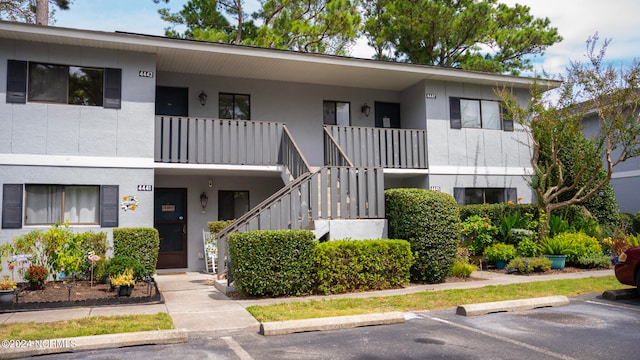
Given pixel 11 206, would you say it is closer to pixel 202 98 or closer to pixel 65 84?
pixel 65 84

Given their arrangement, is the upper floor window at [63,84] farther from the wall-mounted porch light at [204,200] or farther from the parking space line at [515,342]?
the parking space line at [515,342]

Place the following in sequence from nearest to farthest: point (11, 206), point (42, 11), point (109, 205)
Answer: point (11, 206) → point (109, 205) → point (42, 11)

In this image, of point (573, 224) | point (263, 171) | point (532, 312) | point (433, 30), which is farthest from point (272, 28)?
point (532, 312)

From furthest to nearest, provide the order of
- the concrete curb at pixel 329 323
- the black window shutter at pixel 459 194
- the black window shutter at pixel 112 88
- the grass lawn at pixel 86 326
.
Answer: the black window shutter at pixel 459 194 < the black window shutter at pixel 112 88 < the concrete curb at pixel 329 323 < the grass lawn at pixel 86 326

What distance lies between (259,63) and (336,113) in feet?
12.2

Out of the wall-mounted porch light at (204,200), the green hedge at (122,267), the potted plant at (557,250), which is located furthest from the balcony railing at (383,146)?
the green hedge at (122,267)

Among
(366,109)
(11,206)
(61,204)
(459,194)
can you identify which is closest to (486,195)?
(459,194)

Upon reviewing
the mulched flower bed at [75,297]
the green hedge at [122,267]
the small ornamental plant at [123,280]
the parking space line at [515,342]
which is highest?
the green hedge at [122,267]

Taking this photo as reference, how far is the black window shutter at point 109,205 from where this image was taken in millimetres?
12664

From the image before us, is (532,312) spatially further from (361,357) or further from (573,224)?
(573,224)

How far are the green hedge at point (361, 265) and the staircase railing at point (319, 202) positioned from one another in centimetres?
115

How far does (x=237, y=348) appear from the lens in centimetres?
638

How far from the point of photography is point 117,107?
42.9ft

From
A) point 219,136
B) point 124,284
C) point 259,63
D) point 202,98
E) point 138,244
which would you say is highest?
point 259,63
